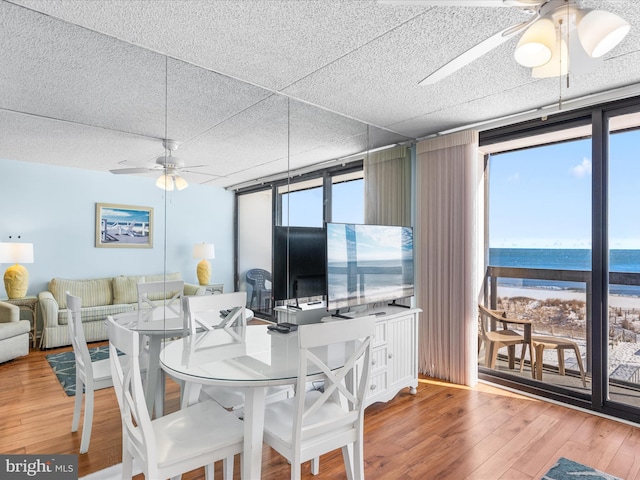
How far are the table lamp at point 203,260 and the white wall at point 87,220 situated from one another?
0.11 feet

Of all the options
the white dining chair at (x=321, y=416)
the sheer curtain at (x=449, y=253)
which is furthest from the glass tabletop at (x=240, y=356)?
the sheer curtain at (x=449, y=253)

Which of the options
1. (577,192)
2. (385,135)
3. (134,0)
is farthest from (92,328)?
(577,192)

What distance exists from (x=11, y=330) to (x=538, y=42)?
2.77 m

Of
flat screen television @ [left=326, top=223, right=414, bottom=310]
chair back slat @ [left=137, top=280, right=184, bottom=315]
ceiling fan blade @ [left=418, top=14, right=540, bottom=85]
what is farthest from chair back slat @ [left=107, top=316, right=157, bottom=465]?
ceiling fan blade @ [left=418, top=14, right=540, bottom=85]

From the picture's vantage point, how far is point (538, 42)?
1528 millimetres

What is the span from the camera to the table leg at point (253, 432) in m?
1.66

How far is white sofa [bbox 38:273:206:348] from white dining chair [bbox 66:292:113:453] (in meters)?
0.04

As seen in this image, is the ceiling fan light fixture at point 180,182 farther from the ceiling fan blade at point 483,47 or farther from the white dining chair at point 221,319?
the ceiling fan blade at point 483,47

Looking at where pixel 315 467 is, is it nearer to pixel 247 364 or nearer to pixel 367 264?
pixel 247 364

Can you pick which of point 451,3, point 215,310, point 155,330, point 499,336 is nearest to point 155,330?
point 155,330

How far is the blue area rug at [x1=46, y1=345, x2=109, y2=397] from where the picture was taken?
212cm

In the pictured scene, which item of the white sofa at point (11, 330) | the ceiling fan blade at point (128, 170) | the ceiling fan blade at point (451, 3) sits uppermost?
the ceiling fan blade at point (451, 3)

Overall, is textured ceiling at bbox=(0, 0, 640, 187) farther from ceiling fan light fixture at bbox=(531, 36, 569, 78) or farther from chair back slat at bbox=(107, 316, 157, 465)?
chair back slat at bbox=(107, 316, 157, 465)

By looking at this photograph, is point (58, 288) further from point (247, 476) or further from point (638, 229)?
point (638, 229)
